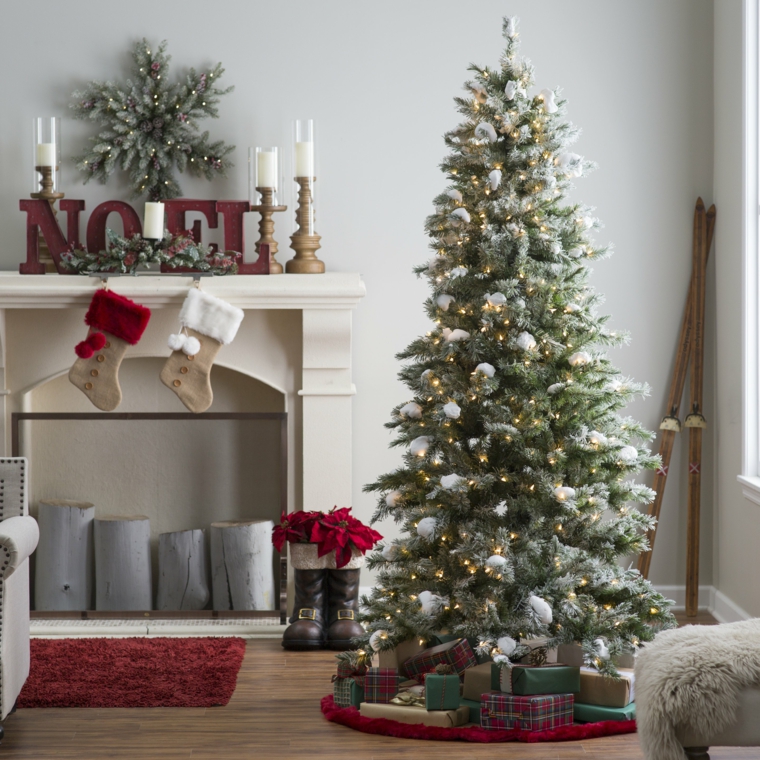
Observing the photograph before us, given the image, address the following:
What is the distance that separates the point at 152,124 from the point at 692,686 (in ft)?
9.81

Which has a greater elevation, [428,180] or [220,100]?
[220,100]

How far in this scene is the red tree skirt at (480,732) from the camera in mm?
2592

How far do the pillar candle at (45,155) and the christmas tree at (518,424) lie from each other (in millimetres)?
1698

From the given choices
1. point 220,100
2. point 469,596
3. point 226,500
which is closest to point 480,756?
point 469,596

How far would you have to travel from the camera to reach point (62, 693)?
292 centimetres

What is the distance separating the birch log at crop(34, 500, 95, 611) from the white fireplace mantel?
345 mm

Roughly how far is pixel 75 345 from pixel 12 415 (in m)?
0.37

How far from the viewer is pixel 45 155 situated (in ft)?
12.2

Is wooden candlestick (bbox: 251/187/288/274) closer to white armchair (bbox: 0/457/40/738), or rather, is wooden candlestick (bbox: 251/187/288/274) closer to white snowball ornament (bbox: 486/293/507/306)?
white snowball ornament (bbox: 486/293/507/306)

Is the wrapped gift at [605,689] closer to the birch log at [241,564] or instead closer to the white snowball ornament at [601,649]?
the white snowball ornament at [601,649]

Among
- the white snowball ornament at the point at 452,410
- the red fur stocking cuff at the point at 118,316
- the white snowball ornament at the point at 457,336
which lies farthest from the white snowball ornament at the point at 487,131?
the red fur stocking cuff at the point at 118,316

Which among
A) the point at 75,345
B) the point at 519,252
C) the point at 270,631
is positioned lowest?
the point at 270,631

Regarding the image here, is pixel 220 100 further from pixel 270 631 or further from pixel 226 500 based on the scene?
pixel 270 631

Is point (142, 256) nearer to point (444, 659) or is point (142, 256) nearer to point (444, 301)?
point (444, 301)
